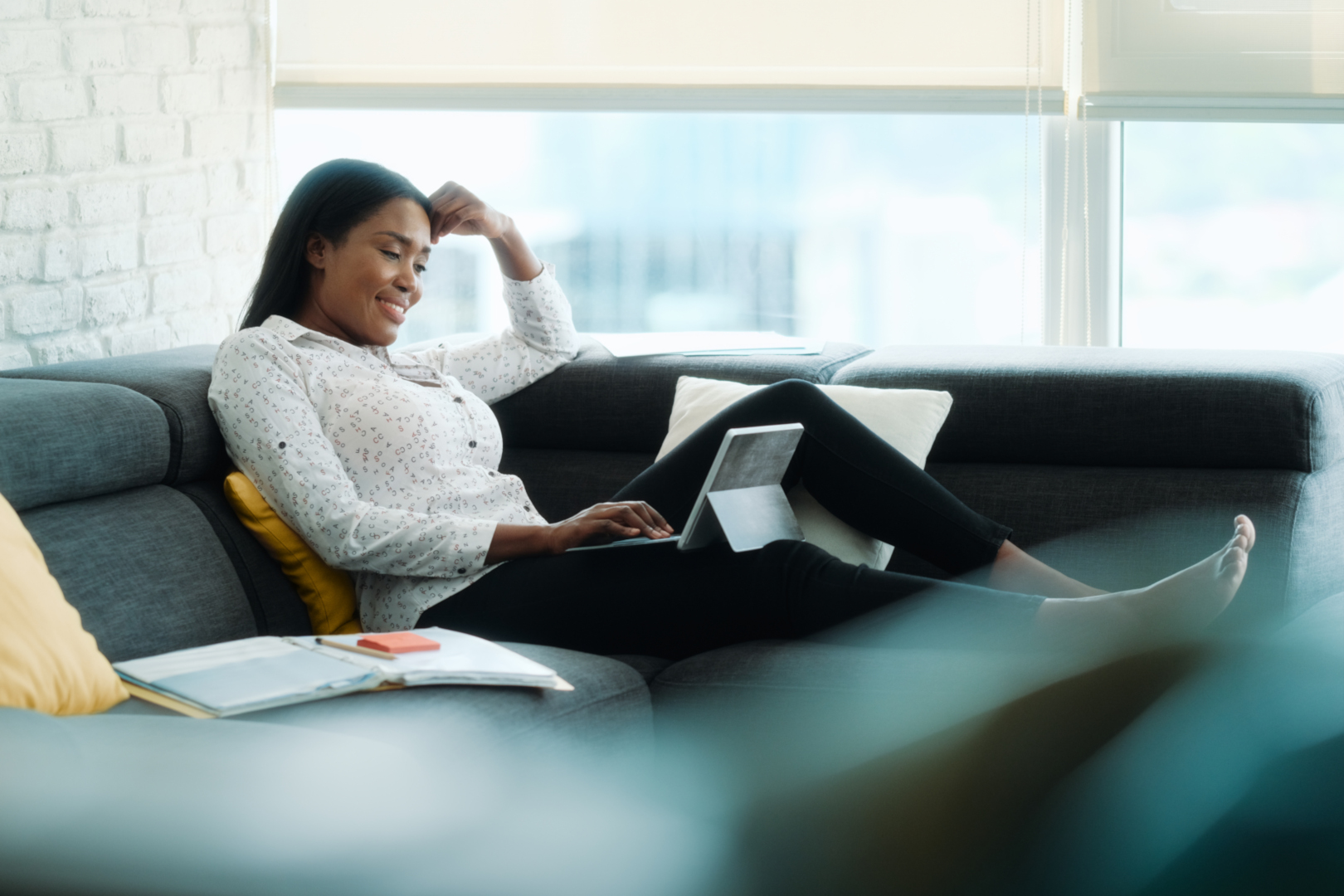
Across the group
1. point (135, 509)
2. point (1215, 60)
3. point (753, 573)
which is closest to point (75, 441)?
point (135, 509)

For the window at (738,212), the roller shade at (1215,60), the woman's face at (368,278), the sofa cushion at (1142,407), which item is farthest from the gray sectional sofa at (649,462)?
the roller shade at (1215,60)

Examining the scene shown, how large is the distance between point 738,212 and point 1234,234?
1045mm

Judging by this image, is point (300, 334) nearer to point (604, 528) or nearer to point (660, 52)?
point (604, 528)

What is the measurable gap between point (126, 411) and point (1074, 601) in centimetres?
127

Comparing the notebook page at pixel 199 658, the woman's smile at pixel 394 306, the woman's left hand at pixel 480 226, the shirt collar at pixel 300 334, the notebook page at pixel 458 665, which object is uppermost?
the woman's left hand at pixel 480 226

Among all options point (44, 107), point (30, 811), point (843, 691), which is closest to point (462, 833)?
point (30, 811)

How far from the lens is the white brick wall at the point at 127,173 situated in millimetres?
2217

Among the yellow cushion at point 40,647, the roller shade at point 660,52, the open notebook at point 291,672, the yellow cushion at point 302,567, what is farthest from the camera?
the roller shade at point 660,52

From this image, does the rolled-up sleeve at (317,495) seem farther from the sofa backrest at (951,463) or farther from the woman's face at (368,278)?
the woman's face at (368,278)

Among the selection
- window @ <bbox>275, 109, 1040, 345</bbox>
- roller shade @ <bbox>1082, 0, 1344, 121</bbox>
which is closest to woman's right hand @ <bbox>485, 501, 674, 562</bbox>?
window @ <bbox>275, 109, 1040, 345</bbox>

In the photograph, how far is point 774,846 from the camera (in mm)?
1542

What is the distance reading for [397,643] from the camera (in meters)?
1.54

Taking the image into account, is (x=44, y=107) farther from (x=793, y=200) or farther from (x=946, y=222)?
(x=946, y=222)

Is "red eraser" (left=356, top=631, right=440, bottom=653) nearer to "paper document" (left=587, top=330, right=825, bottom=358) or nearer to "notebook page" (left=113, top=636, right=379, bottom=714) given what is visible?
"notebook page" (left=113, top=636, right=379, bottom=714)
